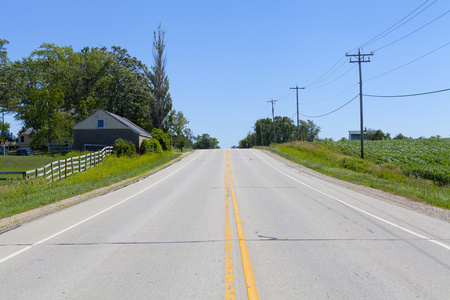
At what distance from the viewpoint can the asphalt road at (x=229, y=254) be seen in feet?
15.4

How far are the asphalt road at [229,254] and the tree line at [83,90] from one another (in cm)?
4750

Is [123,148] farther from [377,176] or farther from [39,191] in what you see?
[377,176]

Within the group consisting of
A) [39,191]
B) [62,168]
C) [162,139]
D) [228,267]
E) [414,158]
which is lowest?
[39,191]

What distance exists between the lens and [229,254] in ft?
20.4

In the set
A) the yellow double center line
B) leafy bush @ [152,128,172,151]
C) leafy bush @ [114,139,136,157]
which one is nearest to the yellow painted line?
the yellow double center line

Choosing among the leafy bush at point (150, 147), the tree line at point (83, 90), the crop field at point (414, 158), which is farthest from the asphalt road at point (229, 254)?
the tree line at point (83, 90)

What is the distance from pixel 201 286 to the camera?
15.6 feet

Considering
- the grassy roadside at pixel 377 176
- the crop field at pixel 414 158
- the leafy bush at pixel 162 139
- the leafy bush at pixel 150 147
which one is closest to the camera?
the grassy roadside at pixel 377 176

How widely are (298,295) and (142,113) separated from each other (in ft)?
208

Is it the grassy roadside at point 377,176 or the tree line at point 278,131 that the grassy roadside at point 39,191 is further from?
the tree line at point 278,131

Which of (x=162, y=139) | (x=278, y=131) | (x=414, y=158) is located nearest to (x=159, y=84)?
(x=162, y=139)

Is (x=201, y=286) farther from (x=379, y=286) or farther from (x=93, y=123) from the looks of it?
(x=93, y=123)

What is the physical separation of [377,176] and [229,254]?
24.1 m

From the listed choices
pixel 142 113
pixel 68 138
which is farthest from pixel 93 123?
pixel 142 113
